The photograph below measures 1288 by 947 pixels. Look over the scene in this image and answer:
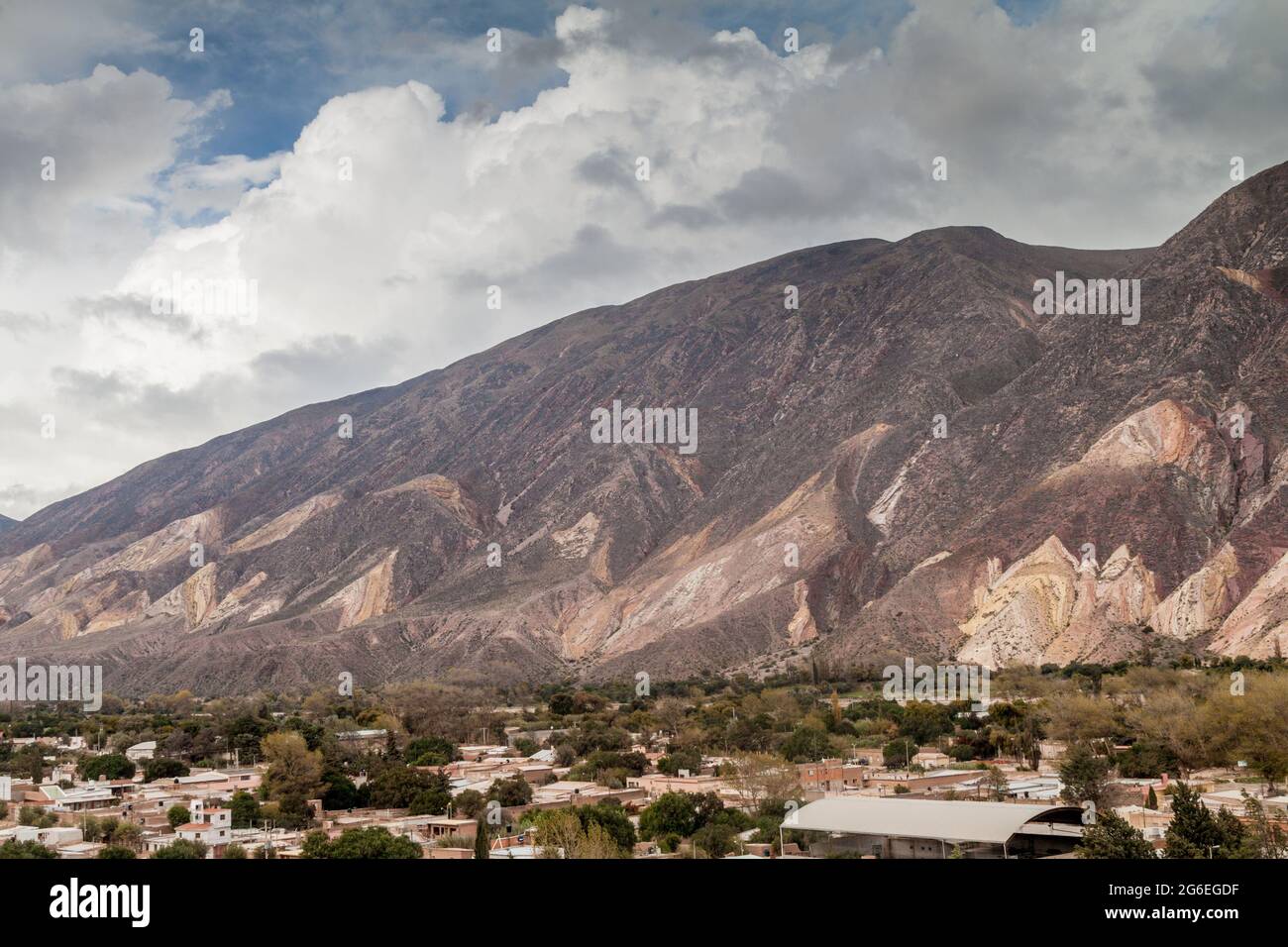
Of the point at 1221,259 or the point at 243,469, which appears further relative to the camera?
the point at 243,469

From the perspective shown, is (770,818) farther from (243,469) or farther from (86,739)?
(243,469)

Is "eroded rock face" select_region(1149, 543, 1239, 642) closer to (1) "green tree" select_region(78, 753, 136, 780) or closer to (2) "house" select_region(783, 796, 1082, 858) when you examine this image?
(2) "house" select_region(783, 796, 1082, 858)

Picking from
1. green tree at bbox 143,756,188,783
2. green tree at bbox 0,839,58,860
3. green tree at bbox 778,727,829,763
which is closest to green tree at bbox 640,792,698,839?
green tree at bbox 778,727,829,763

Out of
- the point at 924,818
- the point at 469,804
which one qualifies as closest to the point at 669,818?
the point at 469,804

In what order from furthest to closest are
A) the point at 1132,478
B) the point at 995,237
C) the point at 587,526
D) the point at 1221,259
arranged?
1. the point at 995,237
2. the point at 587,526
3. the point at 1221,259
4. the point at 1132,478

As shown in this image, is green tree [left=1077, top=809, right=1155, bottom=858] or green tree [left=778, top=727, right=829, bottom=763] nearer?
green tree [left=1077, top=809, right=1155, bottom=858]
